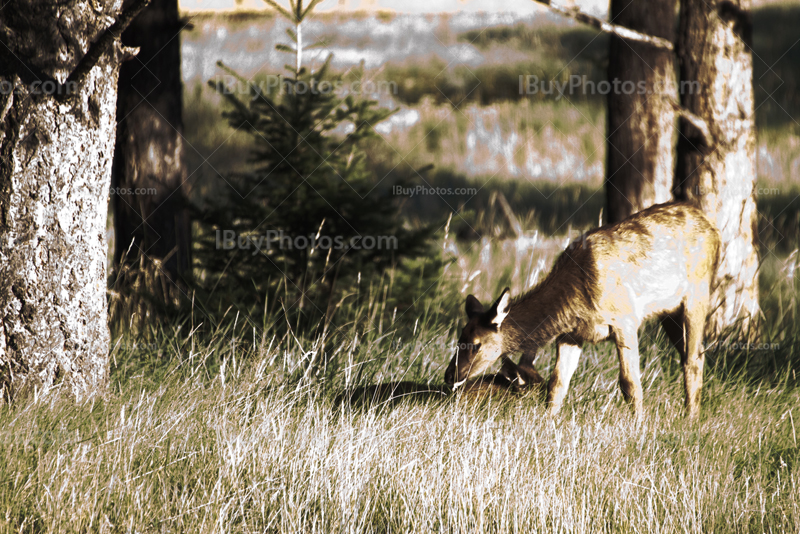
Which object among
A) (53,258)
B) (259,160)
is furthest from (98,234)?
(259,160)

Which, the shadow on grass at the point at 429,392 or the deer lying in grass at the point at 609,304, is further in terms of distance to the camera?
the deer lying in grass at the point at 609,304

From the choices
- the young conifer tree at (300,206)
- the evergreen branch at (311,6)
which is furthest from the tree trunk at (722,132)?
the evergreen branch at (311,6)

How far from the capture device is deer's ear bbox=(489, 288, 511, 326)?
4.68 meters

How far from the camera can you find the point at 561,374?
484cm

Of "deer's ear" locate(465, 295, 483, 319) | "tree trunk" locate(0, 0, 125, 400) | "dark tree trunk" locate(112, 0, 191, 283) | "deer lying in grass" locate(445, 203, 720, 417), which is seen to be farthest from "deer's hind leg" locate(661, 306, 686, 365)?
"dark tree trunk" locate(112, 0, 191, 283)

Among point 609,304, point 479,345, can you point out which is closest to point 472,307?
point 479,345

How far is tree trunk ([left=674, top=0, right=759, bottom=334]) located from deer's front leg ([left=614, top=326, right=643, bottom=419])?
1.62 meters

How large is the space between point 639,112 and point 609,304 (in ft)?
8.66

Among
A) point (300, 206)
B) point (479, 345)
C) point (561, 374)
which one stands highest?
point (300, 206)

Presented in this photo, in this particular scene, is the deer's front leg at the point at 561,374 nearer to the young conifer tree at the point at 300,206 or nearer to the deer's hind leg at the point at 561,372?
the deer's hind leg at the point at 561,372

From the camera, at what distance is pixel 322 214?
19.6 feet

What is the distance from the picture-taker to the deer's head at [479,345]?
15.5ft

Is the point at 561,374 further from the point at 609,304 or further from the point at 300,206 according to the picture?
the point at 300,206

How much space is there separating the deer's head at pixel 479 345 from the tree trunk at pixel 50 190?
2179 mm
